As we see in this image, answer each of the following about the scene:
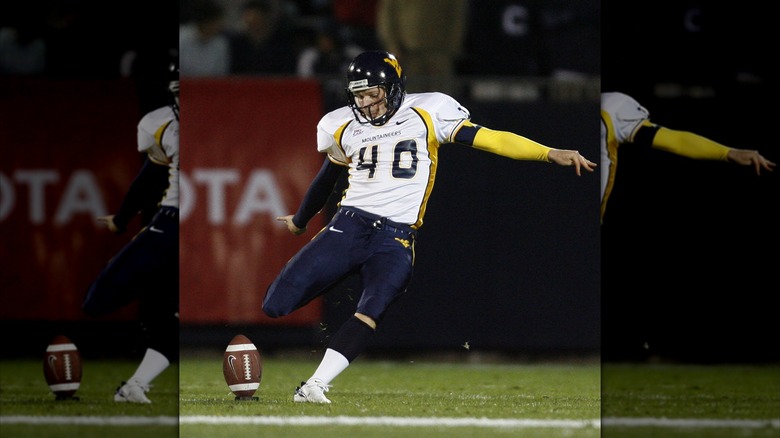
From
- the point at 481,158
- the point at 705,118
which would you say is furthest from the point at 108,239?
the point at 705,118

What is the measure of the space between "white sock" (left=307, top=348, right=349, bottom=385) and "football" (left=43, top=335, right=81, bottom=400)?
1034 millimetres

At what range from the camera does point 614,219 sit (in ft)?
21.6

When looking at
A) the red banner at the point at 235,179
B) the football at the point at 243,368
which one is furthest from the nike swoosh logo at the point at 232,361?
the red banner at the point at 235,179

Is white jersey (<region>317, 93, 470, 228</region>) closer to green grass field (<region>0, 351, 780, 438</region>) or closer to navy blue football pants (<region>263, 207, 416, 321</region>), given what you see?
navy blue football pants (<region>263, 207, 416, 321</region>)

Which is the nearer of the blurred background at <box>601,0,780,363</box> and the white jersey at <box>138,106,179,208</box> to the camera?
the white jersey at <box>138,106,179,208</box>

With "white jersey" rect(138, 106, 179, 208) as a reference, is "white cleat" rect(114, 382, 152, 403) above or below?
below

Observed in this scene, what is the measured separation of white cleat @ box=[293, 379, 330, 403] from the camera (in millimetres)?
4859

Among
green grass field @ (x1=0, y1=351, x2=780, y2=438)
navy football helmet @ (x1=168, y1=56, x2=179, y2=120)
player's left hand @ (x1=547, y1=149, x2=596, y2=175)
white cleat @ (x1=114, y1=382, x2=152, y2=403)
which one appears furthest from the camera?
navy football helmet @ (x1=168, y1=56, x2=179, y2=120)

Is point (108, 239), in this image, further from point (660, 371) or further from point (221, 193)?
point (660, 371)

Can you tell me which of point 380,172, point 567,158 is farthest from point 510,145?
point 380,172

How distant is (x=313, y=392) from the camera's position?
4.86 metres

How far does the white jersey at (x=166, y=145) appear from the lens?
5.45 metres

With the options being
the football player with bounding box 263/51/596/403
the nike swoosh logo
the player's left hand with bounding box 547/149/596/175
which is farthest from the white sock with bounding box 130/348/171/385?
the player's left hand with bounding box 547/149/596/175

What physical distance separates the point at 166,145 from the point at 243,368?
3.49 ft
